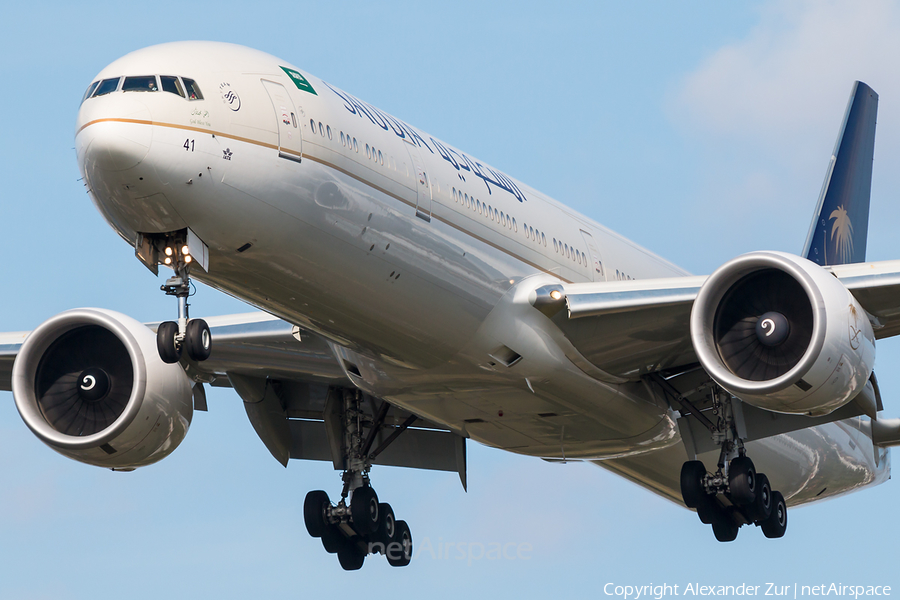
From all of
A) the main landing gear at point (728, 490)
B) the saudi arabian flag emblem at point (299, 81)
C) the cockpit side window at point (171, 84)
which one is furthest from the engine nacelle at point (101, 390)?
the main landing gear at point (728, 490)

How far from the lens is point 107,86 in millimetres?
16375

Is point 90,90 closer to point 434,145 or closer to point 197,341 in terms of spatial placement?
point 197,341

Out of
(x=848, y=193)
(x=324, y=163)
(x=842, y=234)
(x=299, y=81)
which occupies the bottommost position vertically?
(x=324, y=163)

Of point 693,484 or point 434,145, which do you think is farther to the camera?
point 693,484

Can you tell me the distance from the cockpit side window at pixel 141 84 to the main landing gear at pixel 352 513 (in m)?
9.17

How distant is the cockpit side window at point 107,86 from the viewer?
16.3m

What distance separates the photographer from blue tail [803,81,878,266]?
29.9 m

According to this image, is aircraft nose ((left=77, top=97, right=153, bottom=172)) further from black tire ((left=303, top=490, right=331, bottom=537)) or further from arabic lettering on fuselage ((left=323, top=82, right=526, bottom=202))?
black tire ((left=303, top=490, right=331, bottom=537))

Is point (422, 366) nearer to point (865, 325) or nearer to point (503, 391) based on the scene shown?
point (503, 391)

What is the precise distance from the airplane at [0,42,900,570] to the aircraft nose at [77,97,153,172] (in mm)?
24

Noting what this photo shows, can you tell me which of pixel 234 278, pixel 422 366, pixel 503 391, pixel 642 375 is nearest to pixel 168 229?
pixel 234 278

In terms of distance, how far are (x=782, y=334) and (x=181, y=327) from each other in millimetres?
8463

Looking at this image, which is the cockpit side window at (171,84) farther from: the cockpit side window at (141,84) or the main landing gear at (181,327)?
the main landing gear at (181,327)

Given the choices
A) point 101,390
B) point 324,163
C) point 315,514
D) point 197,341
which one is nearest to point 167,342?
point 197,341
